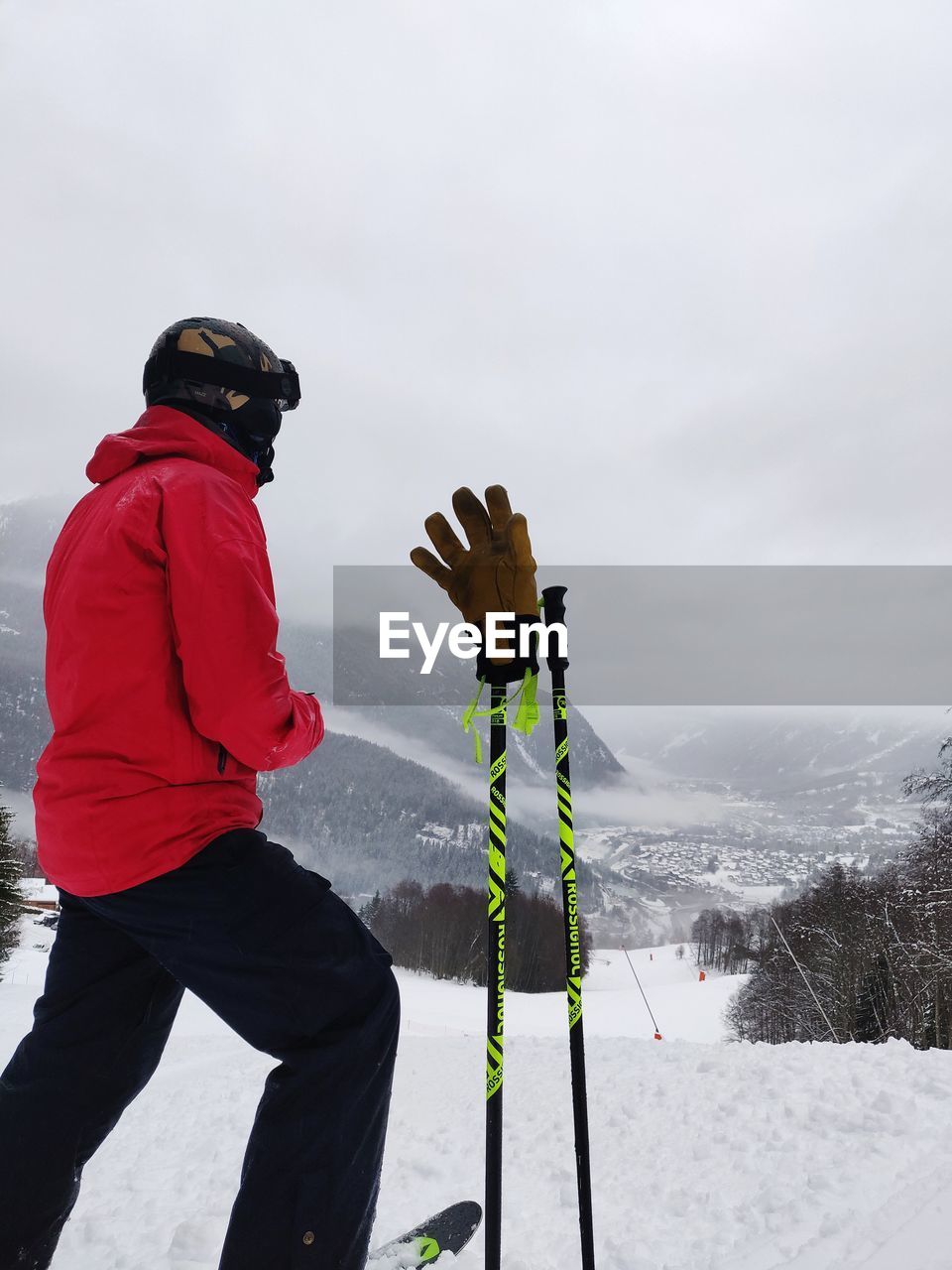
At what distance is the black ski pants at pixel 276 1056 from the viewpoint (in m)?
1.49

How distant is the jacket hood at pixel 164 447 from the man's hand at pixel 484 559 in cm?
105

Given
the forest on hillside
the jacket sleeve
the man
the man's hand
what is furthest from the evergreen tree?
the forest on hillside

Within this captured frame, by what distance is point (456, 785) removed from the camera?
166 meters

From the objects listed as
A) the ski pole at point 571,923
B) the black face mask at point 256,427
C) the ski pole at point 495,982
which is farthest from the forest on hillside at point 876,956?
the black face mask at point 256,427

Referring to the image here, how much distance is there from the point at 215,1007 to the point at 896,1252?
2331mm

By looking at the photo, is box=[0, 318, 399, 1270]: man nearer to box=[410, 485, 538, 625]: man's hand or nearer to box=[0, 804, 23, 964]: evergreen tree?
box=[410, 485, 538, 625]: man's hand

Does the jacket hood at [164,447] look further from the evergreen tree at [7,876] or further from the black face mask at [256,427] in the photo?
the evergreen tree at [7,876]

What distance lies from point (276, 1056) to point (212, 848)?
0.50 metres

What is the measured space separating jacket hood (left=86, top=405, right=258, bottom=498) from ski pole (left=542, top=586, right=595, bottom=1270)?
1367mm

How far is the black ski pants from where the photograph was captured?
1491 millimetres

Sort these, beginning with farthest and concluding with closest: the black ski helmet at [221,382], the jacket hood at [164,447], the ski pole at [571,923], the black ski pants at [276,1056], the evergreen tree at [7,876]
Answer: the evergreen tree at [7,876] < the ski pole at [571,923] < the black ski helmet at [221,382] < the jacket hood at [164,447] < the black ski pants at [276,1056]

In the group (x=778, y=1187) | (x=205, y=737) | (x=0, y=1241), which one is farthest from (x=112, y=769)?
(x=778, y=1187)

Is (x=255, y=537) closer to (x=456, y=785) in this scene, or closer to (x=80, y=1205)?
(x=80, y=1205)

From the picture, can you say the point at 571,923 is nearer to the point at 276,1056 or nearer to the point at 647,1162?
the point at 276,1056
